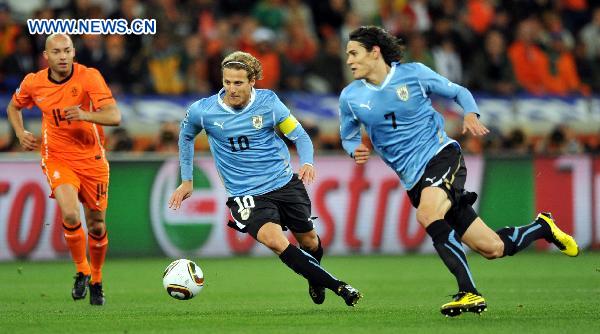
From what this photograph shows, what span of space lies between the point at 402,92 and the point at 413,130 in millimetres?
301

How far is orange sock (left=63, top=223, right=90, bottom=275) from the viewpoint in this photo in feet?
38.0

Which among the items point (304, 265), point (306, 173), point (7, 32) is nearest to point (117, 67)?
point (7, 32)

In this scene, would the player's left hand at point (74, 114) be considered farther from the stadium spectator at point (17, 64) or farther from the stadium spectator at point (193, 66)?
the stadium spectator at point (193, 66)

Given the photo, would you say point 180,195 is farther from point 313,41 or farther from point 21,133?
point 313,41

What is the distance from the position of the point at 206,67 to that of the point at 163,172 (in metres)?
2.34

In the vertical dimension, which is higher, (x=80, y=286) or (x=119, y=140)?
(x=119, y=140)

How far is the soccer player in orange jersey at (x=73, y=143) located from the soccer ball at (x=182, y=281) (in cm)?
101

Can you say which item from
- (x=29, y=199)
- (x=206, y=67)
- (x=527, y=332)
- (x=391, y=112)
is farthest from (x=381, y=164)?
(x=527, y=332)

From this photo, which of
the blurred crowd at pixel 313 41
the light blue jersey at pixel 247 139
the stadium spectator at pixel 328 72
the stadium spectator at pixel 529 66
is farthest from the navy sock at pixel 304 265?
the stadium spectator at pixel 529 66

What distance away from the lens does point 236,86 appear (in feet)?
34.1

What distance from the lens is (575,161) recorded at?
58.8 ft

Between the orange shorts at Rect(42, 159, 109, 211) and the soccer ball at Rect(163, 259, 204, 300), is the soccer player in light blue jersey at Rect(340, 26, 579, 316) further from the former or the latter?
the orange shorts at Rect(42, 159, 109, 211)

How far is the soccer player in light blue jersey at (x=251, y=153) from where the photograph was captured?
34.1 feet

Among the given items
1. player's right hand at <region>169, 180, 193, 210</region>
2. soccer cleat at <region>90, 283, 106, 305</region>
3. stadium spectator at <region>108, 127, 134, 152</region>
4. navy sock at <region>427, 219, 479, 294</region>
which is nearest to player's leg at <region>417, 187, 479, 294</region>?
navy sock at <region>427, 219, 479, 294</region>
